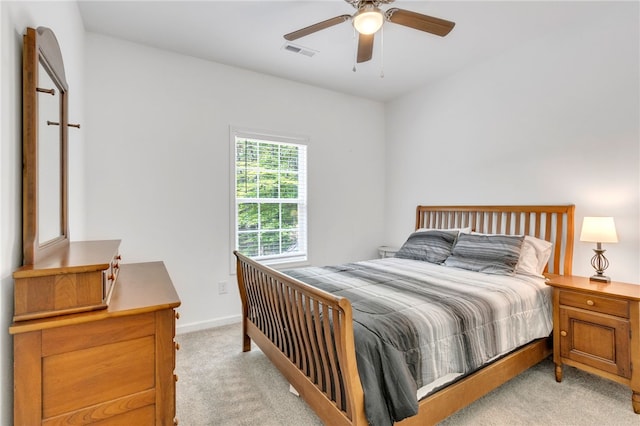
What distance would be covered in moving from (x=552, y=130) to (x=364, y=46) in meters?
1.95

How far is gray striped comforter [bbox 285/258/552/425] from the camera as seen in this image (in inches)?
54.7

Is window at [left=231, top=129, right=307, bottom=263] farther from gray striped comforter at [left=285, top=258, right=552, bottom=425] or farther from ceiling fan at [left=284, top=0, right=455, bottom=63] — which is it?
ceiling fan at [left=284, top=0, right=455, bottom=63]

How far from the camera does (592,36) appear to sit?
257 centimetres

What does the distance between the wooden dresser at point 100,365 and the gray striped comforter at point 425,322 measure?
2.78 feet

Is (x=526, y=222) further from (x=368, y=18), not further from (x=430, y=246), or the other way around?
(x=368, y=18)

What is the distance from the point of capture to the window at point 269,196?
140 inches

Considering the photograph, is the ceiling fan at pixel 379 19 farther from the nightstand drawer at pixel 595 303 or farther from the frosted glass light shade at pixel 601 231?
the nightstand drawer at pixel 595 303

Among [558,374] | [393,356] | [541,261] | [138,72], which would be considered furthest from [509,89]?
[138,72]

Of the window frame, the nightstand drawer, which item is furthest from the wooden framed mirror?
the nightstand drawer

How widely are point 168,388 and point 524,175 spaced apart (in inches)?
132

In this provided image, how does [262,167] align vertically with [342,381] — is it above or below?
above

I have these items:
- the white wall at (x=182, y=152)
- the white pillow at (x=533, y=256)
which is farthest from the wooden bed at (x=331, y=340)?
the white wall at (x=182, y=152)

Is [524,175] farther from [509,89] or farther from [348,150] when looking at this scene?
[348,150]

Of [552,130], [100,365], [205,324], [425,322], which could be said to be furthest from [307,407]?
[552,130]
